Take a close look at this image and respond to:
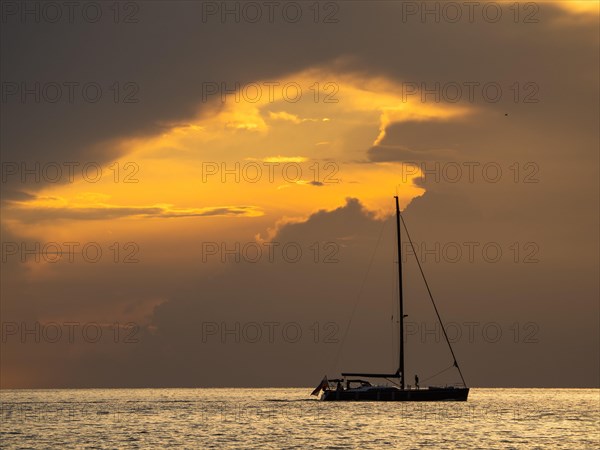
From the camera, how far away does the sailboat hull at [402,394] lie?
502ft

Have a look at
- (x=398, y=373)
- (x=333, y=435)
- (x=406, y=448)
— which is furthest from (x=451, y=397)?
(x=406, y=448)

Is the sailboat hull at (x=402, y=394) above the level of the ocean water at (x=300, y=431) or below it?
above

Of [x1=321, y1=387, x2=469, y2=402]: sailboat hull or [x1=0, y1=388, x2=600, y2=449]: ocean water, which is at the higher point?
[x1=321, y1=387, x2=469, y2=402]: sailboat hull

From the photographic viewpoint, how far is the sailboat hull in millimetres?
152875

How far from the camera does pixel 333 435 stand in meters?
116

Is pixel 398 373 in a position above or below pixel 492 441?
above

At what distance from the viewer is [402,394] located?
502 feet

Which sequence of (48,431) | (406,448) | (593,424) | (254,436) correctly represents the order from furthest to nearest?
(593,424), (48,431), (254,436), (406,448)

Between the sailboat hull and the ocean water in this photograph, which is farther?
the sailboat hull

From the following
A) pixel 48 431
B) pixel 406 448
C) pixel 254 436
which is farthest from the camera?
pixel 48 431

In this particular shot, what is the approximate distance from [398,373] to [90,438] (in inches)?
2175

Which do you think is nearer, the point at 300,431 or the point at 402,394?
the point at 300,431

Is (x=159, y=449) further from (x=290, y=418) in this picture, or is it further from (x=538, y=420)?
(x=538, y=420)

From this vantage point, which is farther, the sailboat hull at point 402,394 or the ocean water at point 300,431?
the sailboat hull at point 402,394
